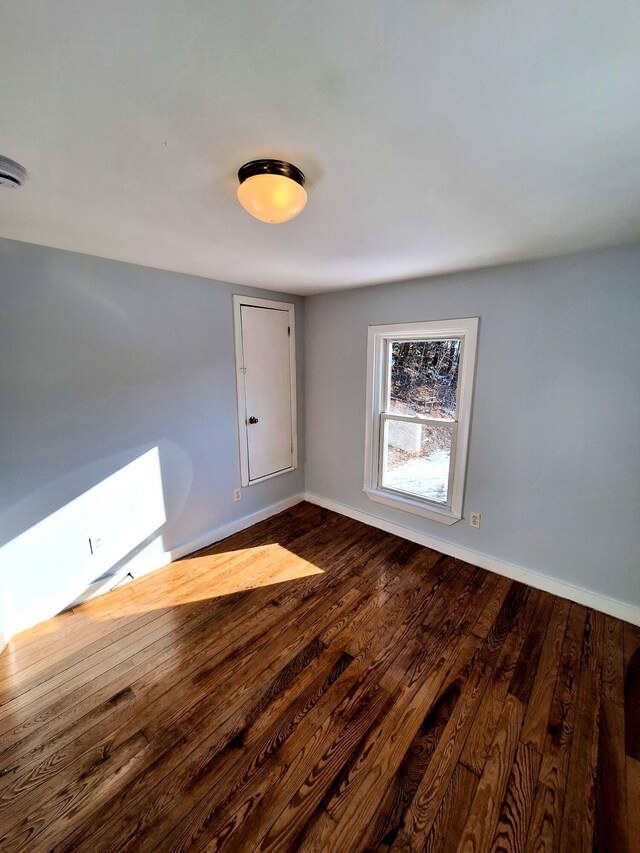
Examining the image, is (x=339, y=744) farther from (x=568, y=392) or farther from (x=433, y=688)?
(x=568, y=392)

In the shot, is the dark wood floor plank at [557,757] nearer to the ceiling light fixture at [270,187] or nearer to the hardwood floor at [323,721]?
the hardwood floor at [323,721]

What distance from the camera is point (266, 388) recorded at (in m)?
3.24

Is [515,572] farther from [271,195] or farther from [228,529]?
[271,195]

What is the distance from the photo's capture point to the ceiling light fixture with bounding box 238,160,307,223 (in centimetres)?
108

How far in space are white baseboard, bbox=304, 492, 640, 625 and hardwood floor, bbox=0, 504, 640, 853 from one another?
78mm

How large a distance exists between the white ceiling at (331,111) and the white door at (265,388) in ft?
4.66

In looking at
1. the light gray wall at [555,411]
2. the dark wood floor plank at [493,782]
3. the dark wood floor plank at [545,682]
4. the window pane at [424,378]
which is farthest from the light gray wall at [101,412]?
the dark wood floor plank at [545,682]

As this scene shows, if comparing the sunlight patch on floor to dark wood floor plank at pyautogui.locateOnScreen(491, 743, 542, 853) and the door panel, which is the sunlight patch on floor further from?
dark wood floor plank at pyautogui.locateOnScreen(491, 743, 542, 853)

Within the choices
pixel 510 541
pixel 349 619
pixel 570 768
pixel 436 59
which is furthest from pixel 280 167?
pixel 510 541

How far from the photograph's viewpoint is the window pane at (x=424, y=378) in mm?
2672

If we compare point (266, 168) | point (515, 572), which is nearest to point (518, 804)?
point (515, 572)

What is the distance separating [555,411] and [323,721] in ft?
7.13

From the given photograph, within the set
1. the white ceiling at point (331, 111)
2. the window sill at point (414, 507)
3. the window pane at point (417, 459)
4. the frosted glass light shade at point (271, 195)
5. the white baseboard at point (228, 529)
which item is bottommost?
the white baseboard at point (228, 529)

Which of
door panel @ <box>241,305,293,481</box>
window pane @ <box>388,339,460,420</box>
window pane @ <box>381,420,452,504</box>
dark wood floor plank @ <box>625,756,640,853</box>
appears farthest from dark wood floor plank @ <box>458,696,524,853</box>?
door panel @ <box>241,305,293,481</box>
